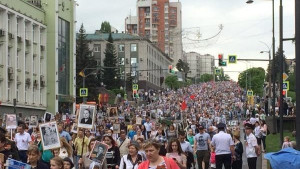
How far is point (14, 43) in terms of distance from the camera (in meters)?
55.7

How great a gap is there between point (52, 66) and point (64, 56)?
132 inches

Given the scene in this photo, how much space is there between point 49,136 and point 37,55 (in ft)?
158

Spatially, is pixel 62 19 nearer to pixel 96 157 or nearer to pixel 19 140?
pixel 19 140

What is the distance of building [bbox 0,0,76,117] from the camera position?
2133 inches

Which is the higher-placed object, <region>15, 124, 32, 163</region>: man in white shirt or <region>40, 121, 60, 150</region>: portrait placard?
<region>40, 121, 60, 150</region>: portrait placard

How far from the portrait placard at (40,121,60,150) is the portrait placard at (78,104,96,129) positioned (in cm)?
377

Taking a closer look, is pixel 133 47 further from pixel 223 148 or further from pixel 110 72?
pixel 223 148

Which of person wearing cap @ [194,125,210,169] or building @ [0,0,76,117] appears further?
building @ [0,0,76,117]

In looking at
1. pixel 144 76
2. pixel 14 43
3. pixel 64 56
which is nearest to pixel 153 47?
pixel 144 76

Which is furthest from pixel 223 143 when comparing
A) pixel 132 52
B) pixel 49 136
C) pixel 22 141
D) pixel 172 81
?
pixel 172 81

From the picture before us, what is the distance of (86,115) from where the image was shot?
1848cm

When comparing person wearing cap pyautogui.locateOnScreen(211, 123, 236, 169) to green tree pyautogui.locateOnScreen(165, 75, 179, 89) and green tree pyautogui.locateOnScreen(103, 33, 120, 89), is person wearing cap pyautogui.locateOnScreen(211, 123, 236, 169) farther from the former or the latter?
green tree pyautogui.locateOnScreen(165, 75, 179, 89)

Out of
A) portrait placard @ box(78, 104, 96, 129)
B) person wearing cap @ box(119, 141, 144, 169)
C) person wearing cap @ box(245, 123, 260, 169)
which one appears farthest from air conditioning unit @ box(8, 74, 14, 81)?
person wearing cap @ box(119, 141, 144, 169)

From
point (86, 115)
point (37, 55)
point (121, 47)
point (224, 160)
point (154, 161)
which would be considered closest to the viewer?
point (154, 161)
